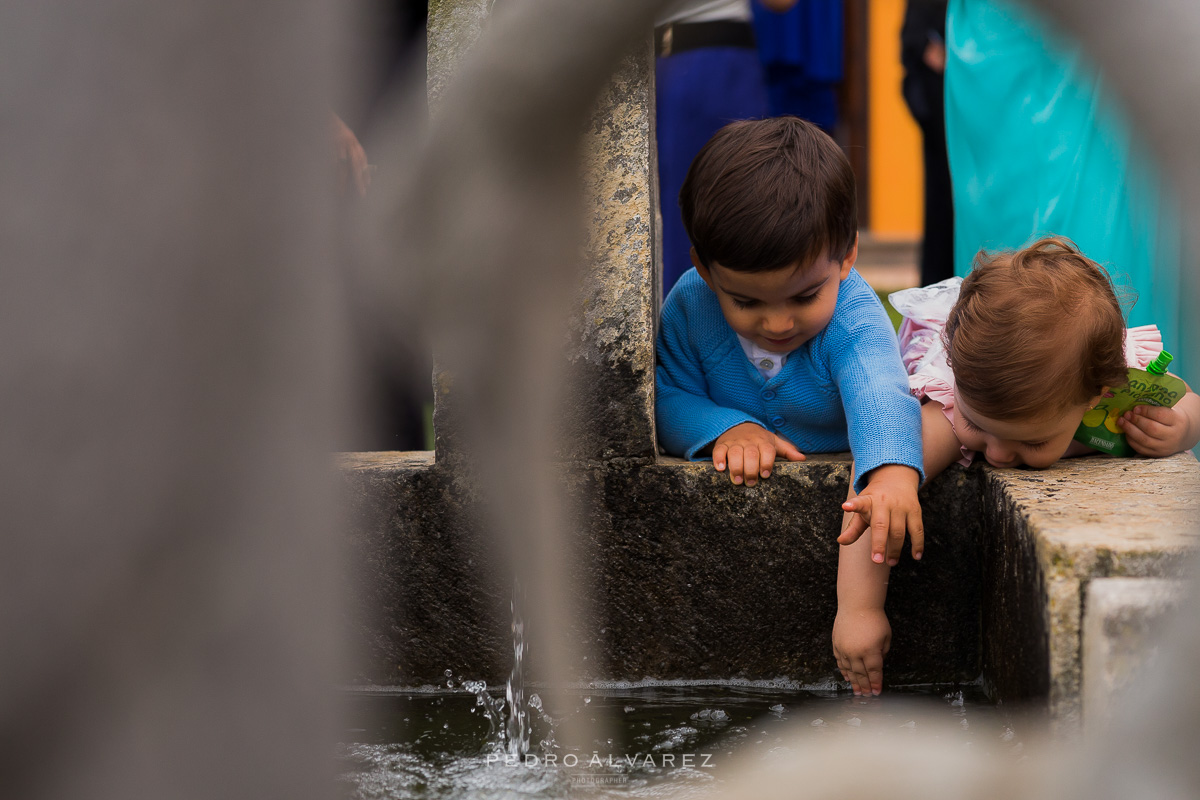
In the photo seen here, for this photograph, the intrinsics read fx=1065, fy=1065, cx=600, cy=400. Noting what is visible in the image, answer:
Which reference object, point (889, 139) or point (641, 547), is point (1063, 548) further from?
point (889, 139)

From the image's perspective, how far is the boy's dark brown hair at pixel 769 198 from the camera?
183 cm

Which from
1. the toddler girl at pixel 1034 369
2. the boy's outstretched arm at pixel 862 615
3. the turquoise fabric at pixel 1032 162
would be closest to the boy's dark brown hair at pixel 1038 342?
the toddler girl at pixel 1034 369

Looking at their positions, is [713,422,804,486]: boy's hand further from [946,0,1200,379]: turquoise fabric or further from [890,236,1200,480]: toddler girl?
[946,0,1200,379]: turquoise fabric

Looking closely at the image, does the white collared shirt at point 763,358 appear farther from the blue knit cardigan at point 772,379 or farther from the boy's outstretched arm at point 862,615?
the boy's outstretched arm at point 862,615

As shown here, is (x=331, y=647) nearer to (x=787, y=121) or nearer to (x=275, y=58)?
(x=275, y=58)

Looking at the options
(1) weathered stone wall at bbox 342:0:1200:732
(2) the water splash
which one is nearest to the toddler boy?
(1) weathered stone wall at bbox 342:0:1200:732

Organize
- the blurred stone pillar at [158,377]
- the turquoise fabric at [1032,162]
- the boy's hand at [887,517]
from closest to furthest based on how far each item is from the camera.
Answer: the blurred stone pillar at [158,377], the boy's hand at [887,517], the turquoise fabric at [1032,162]

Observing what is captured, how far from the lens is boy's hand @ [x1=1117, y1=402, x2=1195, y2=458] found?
6.00ft

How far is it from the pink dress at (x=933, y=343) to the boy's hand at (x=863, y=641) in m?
0.32

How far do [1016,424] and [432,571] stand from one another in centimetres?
103

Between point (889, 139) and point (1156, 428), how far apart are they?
17.4 feet

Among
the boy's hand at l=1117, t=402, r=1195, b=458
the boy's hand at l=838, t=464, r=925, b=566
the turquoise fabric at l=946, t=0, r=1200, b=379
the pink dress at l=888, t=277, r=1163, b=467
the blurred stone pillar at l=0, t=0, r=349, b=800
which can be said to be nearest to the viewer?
the blurred stone pillar at l=0, t=0, r=349, b=800

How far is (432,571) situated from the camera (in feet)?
6.32

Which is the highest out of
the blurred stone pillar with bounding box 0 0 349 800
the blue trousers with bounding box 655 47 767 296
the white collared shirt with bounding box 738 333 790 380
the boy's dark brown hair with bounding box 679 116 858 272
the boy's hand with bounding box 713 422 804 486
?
the blue trousers with bounding box 655 47 767 296
